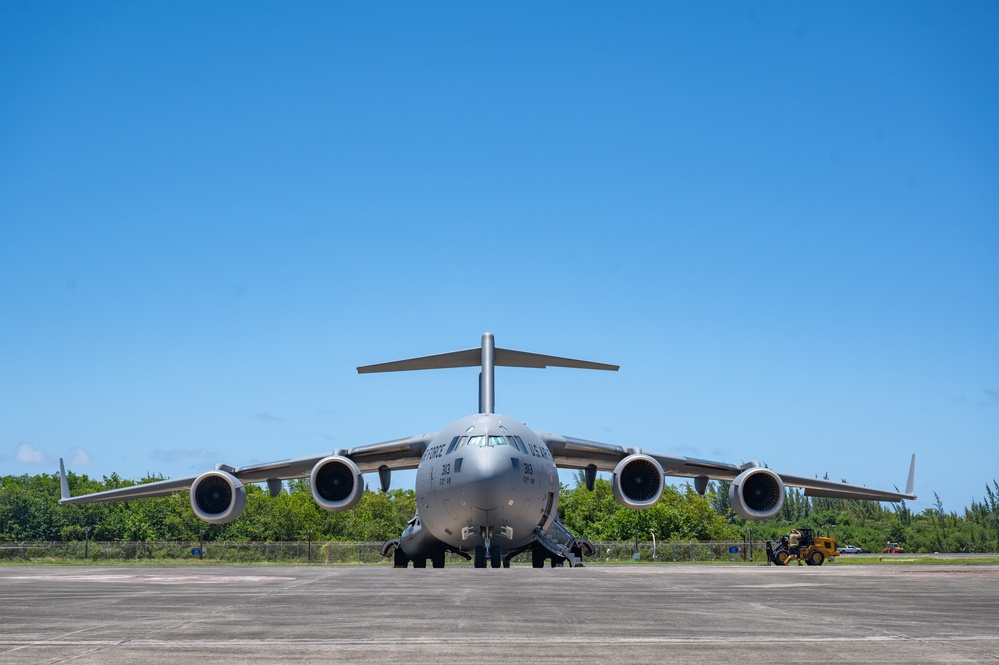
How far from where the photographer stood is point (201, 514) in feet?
88.9

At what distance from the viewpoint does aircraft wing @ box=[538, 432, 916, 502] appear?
1123 inches

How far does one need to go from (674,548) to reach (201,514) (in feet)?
83.5

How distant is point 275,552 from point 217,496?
64.3 ft

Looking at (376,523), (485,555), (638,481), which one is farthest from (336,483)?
(376,523)

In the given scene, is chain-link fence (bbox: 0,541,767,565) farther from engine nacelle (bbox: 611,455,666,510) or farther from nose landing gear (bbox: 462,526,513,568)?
nose landing gear (bbox: 462,526,513,568)

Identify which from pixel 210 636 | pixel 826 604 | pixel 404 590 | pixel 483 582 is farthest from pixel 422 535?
pixel 210 636

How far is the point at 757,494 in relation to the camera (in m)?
27.3

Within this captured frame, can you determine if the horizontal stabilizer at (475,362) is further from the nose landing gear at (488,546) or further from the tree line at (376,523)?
the tree line at (376,523)

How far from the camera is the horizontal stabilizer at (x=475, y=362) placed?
1185 inches

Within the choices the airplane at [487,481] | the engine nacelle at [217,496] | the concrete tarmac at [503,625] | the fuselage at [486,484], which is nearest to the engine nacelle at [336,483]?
the airplane at [487,481]

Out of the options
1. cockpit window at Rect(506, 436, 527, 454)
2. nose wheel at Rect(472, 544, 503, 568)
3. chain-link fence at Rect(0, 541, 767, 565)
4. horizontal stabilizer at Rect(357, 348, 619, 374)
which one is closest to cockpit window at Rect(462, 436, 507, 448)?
cockpit window at Rect(506, 436, 527, 454)

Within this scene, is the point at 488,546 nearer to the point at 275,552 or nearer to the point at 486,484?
the point at 486,484

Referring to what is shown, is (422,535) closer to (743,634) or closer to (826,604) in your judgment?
(826,604)

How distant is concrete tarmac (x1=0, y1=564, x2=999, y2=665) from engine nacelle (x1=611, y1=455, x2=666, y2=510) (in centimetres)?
1485
